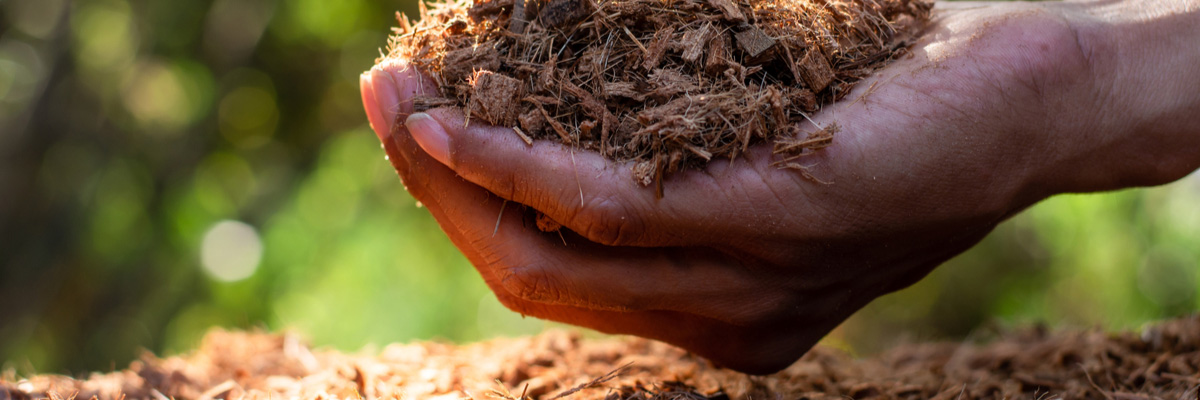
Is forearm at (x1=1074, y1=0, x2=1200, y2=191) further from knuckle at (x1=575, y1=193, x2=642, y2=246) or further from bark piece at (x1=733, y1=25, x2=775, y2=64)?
knuckle at (x1=575, y1=193, x2=642, y2=246)

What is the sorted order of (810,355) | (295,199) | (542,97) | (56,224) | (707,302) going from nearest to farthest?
(542,97) → (707,302) → (810,355) → (295,199) → (56,224)

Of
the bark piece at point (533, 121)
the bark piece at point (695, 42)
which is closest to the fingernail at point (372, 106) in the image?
the bark piece at point (533, 121)

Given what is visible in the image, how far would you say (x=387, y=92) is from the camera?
1138 mm

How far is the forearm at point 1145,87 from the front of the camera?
1.25 metres

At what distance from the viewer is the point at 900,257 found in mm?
1244

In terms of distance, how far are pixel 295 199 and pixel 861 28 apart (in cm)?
275

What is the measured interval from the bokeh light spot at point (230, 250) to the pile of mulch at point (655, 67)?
7.95 ft

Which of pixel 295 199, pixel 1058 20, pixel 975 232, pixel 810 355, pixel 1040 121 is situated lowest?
pixel 810 355

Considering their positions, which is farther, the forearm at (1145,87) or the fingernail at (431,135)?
the forearm at (1145,87)

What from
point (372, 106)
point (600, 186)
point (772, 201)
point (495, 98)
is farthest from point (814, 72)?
point (372, 106)

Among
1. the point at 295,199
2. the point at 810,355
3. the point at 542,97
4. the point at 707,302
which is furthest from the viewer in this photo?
the point at 295,199

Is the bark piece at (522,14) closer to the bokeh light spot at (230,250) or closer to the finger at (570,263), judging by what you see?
the finger at (570,263)

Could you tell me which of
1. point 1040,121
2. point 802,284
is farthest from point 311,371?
point 1040,121

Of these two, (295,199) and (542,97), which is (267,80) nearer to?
(295,199)
